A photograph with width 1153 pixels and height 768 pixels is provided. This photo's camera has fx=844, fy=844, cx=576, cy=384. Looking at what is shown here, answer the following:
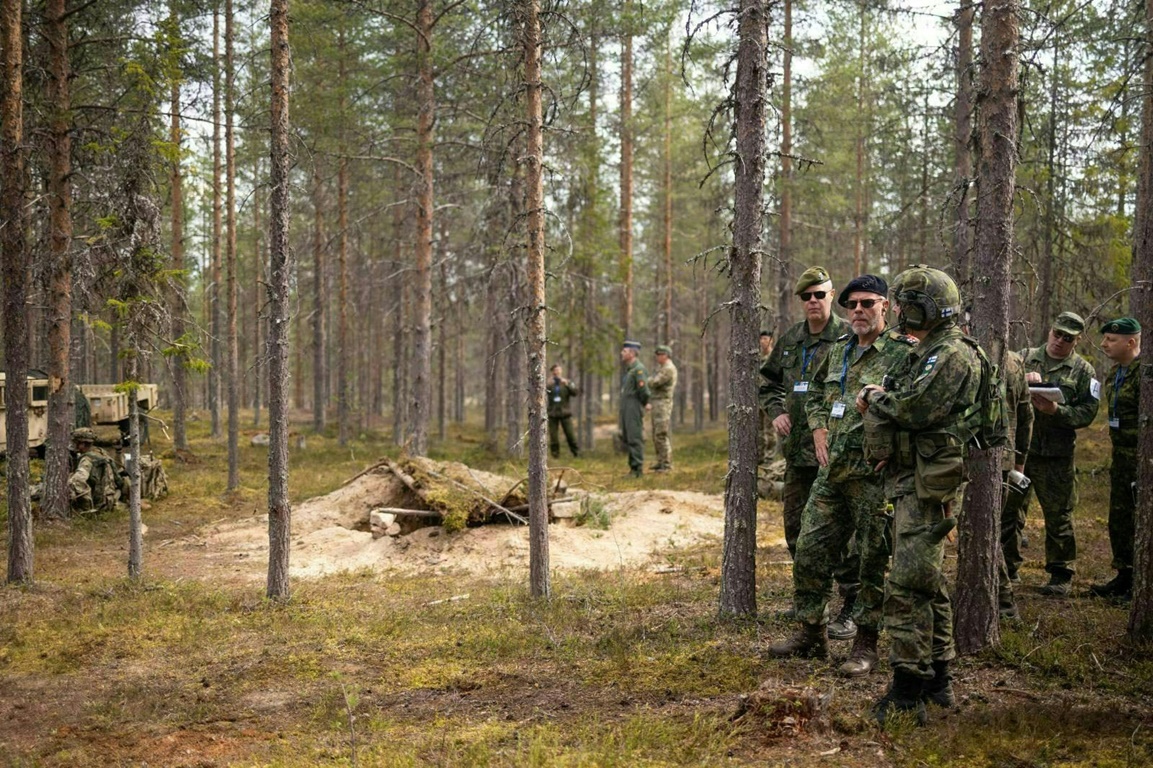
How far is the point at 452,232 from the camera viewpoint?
2603 centimetres

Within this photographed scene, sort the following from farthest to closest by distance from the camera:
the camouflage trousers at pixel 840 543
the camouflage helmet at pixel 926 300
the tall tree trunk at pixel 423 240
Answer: the tall tree trunk at pixel 423 240 → the camouflage trousers at pixel 840 543 → the camouflage helmet at pixel 926 300

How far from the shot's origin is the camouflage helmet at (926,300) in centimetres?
486

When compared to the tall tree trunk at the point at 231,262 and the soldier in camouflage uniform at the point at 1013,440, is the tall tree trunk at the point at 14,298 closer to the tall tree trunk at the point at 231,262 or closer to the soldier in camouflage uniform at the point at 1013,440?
the tall tree trunk at the point at 231,262

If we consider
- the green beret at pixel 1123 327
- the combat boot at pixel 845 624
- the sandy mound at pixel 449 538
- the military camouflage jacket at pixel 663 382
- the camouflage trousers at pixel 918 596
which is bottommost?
the sandy mound at pixel 449 538

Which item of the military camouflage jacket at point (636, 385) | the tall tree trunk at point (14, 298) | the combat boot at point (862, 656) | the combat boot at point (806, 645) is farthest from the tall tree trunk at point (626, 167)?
the combat boot at point (862, 656)

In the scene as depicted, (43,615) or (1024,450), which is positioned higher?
(1024,450)

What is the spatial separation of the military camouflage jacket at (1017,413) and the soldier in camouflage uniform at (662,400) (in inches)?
369

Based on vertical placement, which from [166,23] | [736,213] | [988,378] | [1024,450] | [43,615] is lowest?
[43,615]

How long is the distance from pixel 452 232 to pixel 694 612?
20473 millimetres

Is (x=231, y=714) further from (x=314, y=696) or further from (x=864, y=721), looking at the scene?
(x=864, y=721)

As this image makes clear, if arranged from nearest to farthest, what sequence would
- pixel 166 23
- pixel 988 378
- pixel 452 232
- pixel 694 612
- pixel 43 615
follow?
pixel 988 378 < pixel 694 612 < pixel 43 615 < pixel 166 23 < pixel 452 232

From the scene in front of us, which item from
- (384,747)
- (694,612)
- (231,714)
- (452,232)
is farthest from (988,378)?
(452,232)

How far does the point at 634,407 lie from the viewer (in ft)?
57.0

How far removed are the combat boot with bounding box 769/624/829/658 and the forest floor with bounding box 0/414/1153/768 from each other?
0.12m
